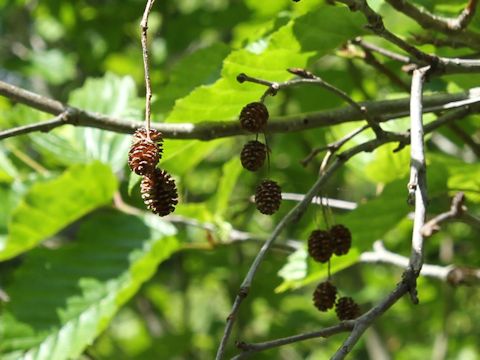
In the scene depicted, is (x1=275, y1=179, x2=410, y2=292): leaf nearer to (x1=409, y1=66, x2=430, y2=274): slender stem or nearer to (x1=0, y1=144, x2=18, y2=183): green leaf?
(x1=409, y1=66, x2=430, y2=274): slender stem

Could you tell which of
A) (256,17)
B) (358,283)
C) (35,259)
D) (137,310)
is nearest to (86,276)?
(35,259)

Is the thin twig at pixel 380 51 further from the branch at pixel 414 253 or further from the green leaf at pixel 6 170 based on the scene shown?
the green leaf at pixel 6 170

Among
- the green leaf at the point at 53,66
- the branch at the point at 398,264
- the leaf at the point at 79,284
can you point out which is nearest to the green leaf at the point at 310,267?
the branch at the point at 398,264

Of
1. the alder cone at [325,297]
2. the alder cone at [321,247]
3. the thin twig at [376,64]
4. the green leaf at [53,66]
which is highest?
the green leaf at [53,66]

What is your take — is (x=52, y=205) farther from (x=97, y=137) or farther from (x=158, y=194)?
(x=158, y=194)

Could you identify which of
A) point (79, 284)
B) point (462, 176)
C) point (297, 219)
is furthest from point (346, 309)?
point (79, 284)

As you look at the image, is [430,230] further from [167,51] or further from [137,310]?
[137,310]
